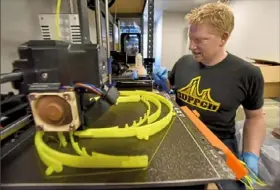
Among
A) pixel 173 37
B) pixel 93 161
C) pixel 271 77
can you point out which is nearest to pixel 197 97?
pixel 93 161

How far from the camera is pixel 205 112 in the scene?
92cm

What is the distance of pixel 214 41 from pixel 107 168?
2.65 feet

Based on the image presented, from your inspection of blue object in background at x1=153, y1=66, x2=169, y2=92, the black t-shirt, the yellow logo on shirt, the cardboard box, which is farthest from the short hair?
the cardboard box

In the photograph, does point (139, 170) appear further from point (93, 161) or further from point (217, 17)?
point (217, 17)

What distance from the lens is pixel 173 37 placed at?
455 centimetres

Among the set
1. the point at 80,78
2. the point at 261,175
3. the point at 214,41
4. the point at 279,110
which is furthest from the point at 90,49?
the point at 279,110

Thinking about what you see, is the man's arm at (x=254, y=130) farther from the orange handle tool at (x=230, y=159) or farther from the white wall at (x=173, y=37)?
the white wall at (x=173, y=37)

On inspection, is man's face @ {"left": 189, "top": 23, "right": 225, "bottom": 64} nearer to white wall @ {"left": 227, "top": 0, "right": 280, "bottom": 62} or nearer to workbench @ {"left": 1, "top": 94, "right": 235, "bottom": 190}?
workbench @ {"left": 1, "top": 94, "right": 235, "bottom": 190}

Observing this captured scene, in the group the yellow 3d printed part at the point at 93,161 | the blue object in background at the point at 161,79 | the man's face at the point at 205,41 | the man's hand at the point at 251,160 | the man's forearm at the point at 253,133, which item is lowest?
the man's hand at the point at 251,160

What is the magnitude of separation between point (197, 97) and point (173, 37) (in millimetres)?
3932

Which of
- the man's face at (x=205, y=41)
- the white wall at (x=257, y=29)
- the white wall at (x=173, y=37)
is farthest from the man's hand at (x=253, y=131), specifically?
the white wall at (x=173, y=37)

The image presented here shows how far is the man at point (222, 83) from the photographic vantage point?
2.81 feet

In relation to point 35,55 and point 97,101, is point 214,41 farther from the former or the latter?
point 35,55

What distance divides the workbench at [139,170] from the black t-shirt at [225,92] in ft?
1.79
